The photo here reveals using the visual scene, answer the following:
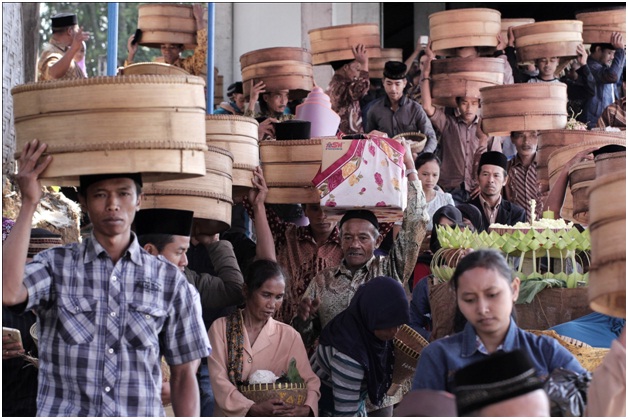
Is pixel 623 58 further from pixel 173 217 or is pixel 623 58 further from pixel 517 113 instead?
pixel 173 217

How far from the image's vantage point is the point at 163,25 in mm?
12570

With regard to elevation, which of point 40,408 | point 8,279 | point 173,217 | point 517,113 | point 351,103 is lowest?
point 40,408

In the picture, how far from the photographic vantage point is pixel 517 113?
30.9ft

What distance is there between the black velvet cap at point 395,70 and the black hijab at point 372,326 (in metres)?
4.89

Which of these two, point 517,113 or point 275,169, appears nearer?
point 275,169

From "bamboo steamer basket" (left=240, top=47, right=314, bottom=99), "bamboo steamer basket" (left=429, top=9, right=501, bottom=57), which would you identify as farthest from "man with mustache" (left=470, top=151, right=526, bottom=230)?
"bamboo steamer basket" (left=429, top=9, right=501, bottom=57)

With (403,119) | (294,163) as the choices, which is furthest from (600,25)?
(294,163)

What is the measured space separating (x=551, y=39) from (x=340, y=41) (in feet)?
6.17

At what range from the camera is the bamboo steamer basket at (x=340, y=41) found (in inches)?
469

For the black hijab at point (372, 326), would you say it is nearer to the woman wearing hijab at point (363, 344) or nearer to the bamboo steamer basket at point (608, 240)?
the woman wearing hijab at point (363, 344)

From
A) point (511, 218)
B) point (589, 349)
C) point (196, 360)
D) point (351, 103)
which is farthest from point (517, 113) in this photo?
point (196, 360)

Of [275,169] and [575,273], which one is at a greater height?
[275,169]

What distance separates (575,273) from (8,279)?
291 cm

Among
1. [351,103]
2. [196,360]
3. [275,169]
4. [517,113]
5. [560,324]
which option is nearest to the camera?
Answer: [196,360]
